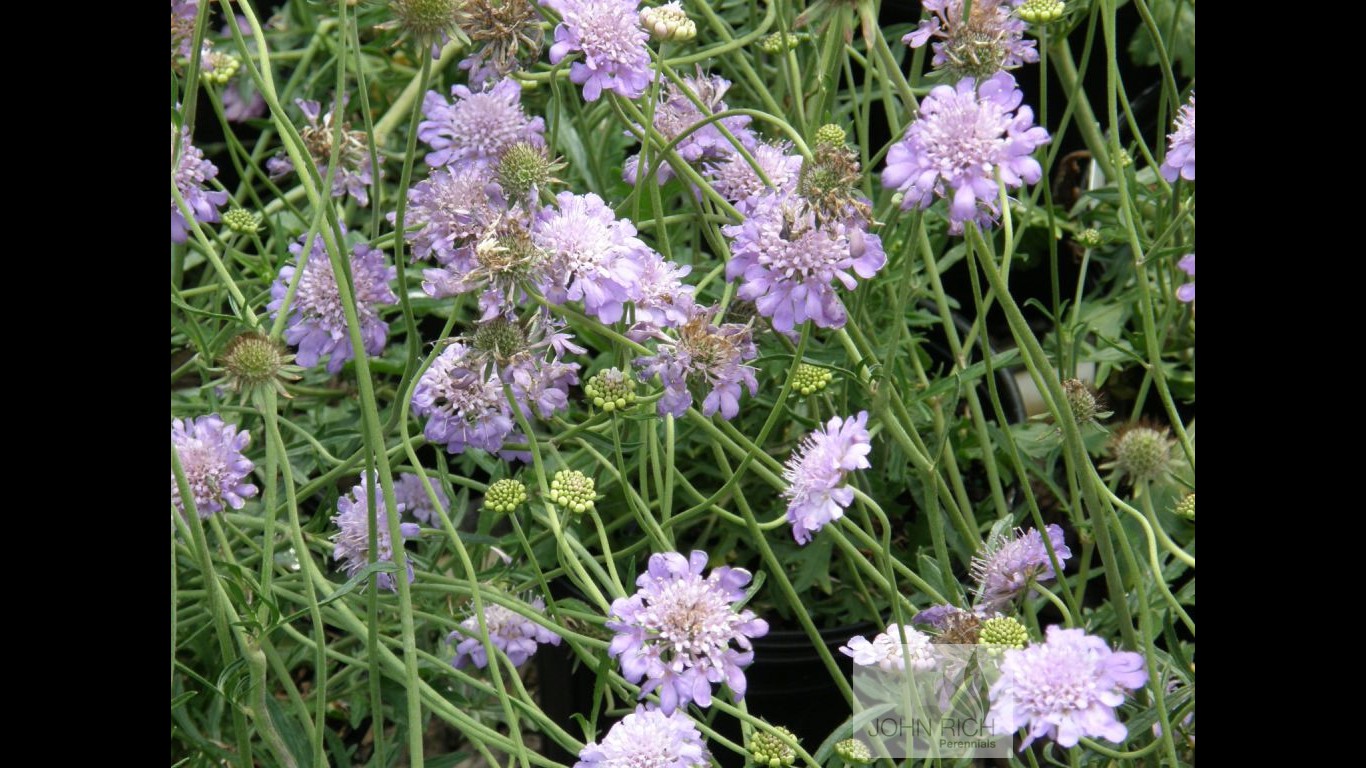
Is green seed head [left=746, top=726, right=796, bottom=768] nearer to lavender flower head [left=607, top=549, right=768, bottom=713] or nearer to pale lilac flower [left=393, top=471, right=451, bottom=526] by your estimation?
lavender flower head [left=607, top=549, right=768, bottom=713]

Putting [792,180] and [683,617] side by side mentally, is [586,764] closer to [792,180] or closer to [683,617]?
[683,617]

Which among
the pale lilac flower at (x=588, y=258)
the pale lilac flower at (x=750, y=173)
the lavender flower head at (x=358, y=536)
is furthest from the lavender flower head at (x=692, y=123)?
the lavender flower head at (x=358, y=536)

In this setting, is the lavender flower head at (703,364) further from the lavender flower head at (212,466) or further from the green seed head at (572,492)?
the lavender flower head at (212,466)

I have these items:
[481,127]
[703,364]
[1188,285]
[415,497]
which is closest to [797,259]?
[703,364]

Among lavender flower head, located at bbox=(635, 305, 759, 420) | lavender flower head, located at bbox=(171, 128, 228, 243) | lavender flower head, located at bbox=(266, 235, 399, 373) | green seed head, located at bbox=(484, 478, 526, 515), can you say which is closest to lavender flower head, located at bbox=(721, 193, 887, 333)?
lavender flower head, located at bbox=(635, 305, 759, 420)

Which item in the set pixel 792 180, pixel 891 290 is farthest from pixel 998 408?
pixel 891 290

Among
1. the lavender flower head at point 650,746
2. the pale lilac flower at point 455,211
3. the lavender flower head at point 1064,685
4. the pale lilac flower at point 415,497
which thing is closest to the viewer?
the lavender flower head at point 1064,685

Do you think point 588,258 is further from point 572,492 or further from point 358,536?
point 358,536
